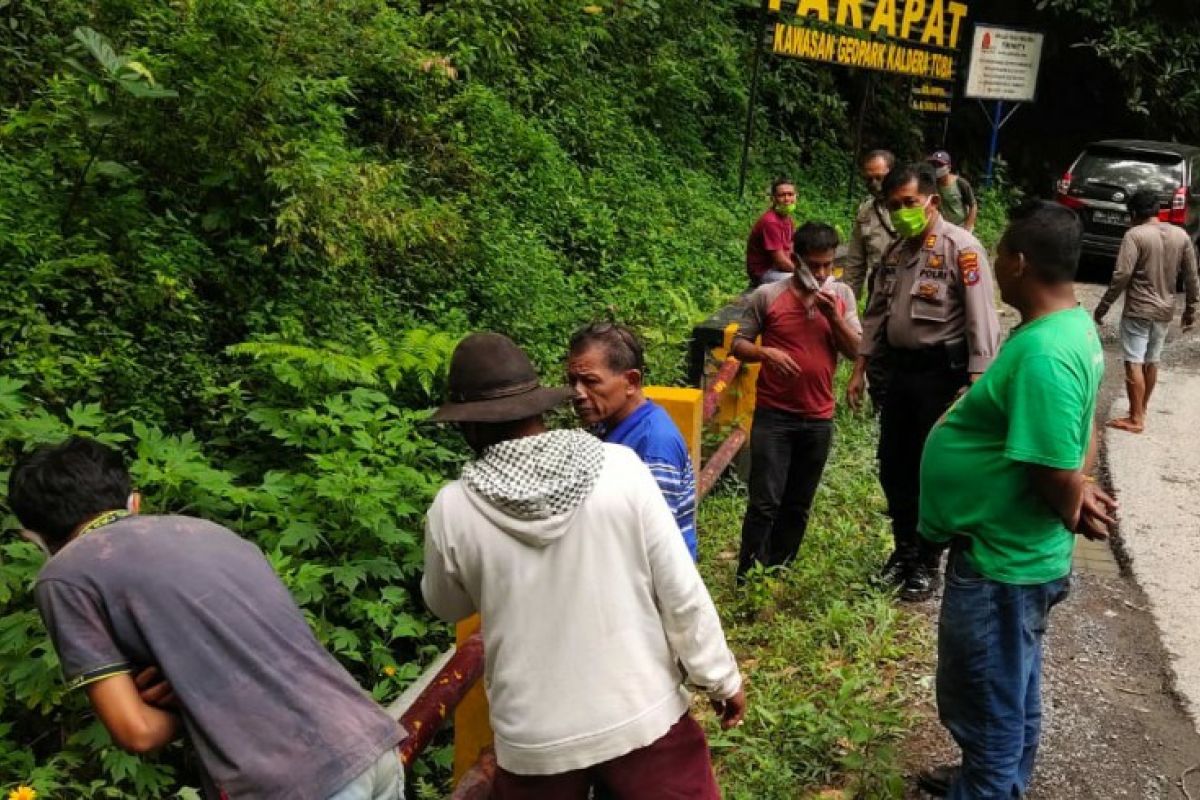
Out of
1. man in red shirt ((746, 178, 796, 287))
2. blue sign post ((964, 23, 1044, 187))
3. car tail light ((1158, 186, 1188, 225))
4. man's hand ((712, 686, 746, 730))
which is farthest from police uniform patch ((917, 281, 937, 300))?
blue sign post ((964, 23, 1044, 187))

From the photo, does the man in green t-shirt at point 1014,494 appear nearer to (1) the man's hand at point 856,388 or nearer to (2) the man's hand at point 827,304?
(2) the man's hand at point 827,304

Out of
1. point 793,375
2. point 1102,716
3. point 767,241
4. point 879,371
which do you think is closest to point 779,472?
point 793,375

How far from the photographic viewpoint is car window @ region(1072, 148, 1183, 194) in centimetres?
1435

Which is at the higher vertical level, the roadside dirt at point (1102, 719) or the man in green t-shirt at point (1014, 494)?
the man in green t-shirt at point (1014, 494)

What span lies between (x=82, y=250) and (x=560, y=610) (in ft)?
13.3

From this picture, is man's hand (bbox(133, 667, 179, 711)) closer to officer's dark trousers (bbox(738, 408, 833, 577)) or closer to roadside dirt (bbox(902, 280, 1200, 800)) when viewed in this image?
roadside dirt (bbox(902, 280, 1200, 800))

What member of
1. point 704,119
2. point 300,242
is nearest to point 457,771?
point 300,242

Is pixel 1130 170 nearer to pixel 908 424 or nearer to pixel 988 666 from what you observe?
pixel 908 424

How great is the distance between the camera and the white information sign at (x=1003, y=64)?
16953 millimetres

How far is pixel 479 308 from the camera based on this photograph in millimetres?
7309

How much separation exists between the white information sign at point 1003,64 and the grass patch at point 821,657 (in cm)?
1276

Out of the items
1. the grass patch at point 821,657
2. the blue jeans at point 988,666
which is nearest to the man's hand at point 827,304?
the grass patch at point 821,657

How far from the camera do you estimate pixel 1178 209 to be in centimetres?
1380

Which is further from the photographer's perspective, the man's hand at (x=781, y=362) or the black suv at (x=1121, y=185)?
the black suv at (x=1121, y=185)
